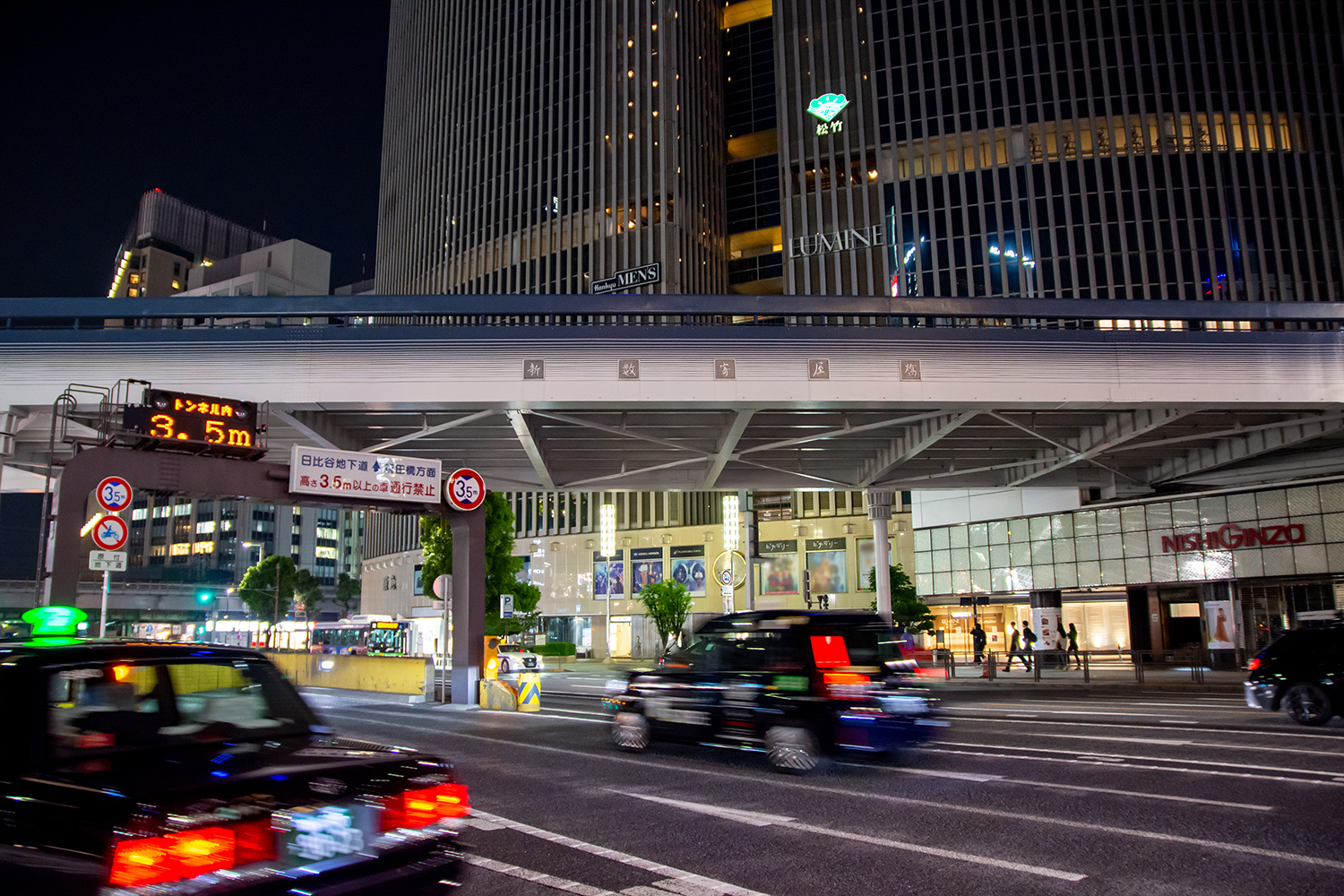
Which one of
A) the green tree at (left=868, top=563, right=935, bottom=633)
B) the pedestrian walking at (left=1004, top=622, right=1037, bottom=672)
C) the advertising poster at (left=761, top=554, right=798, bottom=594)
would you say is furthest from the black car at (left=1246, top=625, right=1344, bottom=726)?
the advertising poster at (left=761, top=554, right=798, bottom=594)

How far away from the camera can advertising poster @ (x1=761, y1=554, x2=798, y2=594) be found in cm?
5909

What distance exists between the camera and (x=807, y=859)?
6.35 meters

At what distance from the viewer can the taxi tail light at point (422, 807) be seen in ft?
14.1

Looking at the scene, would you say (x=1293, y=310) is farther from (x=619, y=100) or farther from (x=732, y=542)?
(x=619, y=100)

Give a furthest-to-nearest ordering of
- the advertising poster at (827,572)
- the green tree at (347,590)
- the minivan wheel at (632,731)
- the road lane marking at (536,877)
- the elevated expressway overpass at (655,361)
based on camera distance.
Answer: the green tree at (347,590), the advertising poster at (827,572), the elevated expressway overpass at (655,361), the minivan wheel at (632,731), the road lane marking at (536,877)

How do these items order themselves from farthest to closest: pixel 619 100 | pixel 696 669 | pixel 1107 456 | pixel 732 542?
pixel 619 100 → pixel 732 542 → pixel 1107 456 → pixel 696 669

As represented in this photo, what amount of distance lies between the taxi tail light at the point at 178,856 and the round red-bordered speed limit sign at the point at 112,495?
537 inches

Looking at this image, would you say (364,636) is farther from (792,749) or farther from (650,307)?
(792,749)

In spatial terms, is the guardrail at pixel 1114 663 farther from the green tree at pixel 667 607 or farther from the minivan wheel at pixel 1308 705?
the green tree at pixel 667 607

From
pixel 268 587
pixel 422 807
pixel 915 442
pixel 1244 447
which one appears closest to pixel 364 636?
pixel 915 442

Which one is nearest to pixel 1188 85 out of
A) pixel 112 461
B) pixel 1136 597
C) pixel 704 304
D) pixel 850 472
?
pixel 1136 597

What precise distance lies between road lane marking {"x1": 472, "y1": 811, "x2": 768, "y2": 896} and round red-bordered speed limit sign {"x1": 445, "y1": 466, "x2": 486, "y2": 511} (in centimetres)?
1272

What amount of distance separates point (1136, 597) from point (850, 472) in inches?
576

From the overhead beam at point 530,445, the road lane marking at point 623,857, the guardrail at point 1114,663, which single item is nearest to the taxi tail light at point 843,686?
the road lane marking at point 623,857
